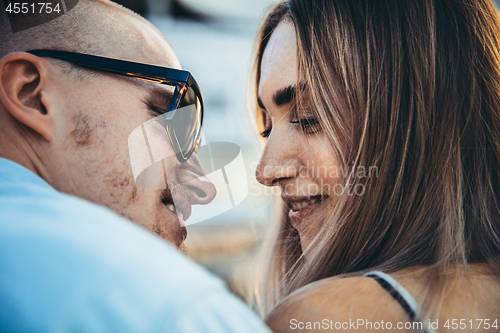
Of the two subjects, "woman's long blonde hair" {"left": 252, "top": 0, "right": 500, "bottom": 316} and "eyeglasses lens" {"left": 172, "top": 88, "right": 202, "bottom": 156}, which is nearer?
"woman's long blonde hair" {"left": 252, "top": 0, "right": 500, "bottom": 316}

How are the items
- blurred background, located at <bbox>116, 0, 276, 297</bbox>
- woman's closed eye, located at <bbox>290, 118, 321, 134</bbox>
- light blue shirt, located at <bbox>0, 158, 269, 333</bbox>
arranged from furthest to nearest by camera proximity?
1. blurred background, located at <bbox>116, 0, 276, 297</bbox>
2. woman's closed eye, located at <bbox>290, 118, 321, 134</bbox>
3. light blue shirt, located at <bbox>0, 158, 269, 333</bbox>

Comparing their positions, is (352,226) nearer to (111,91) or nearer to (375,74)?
(375,74)

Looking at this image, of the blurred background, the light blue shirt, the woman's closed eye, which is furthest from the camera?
the blurred background

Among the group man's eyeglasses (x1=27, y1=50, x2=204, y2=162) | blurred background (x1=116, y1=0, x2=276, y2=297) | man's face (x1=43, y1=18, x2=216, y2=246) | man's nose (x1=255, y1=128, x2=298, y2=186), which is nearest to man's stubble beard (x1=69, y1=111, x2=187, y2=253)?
man's face (x1=43, y1=18, x2=216, y2=246)

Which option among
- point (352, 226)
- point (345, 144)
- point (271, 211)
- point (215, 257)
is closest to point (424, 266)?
point (352, 226)

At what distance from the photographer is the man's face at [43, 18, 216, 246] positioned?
717 millimetres

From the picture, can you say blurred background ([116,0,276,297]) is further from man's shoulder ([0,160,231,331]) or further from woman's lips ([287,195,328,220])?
man's shoulder ([0,160,231,331])

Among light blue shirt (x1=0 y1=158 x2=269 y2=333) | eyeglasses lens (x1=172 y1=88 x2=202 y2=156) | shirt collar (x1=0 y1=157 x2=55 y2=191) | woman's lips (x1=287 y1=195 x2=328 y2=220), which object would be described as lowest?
woman's lips (x1=287 y1=195 x2=328 y2=220)

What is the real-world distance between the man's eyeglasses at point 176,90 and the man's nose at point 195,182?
0.11ft

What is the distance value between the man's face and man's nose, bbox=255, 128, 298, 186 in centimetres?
29

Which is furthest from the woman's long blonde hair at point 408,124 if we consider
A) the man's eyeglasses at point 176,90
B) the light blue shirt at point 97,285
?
the light blue shirt at point 97,285

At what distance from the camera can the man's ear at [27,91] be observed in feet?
2.20

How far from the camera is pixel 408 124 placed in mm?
721

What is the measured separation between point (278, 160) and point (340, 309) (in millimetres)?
487
